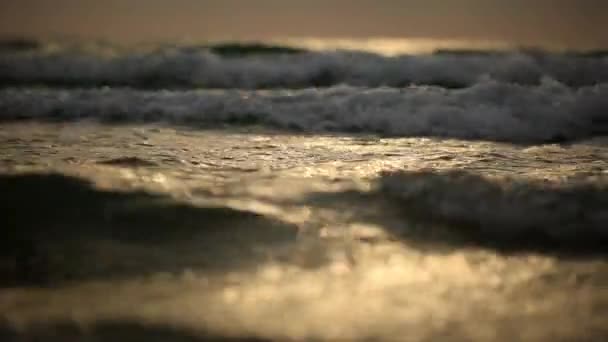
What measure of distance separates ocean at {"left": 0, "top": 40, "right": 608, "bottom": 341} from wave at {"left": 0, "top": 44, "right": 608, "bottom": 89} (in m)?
2.58

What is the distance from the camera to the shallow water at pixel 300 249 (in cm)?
156

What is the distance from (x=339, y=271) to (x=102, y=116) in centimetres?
383

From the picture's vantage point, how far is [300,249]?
80.4 inches

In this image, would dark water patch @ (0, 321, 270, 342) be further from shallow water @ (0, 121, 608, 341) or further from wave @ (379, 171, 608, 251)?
wave @ (379, 171, 608, 251)

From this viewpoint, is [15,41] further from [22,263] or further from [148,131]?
[22,263]

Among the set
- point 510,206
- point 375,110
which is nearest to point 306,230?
point 510,206

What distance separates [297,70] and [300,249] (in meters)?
5.91

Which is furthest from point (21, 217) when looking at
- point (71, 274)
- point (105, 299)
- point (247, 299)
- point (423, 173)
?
point (423, 173)

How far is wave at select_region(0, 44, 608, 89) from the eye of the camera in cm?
738

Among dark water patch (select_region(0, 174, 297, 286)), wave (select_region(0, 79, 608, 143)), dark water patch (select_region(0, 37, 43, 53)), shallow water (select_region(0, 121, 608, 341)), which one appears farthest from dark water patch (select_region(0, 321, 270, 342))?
dark water patch (select_region(0, 37, 43, 53))

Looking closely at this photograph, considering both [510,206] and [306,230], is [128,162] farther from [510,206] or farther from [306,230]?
[510,206]

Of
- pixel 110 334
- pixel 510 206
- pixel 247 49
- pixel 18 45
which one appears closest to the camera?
pixel 110 334

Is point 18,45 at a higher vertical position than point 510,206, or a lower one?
higher

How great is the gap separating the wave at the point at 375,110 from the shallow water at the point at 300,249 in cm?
151
